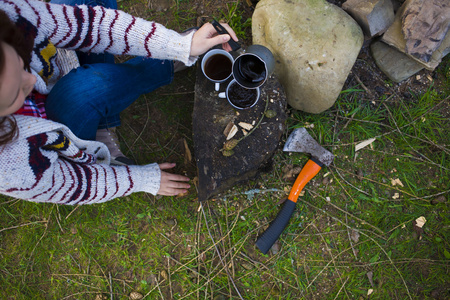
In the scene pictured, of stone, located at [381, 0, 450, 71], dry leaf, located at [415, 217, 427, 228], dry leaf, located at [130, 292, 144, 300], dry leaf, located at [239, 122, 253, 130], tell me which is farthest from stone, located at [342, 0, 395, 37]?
dry leaf, located at [130, 292, 144, 300]

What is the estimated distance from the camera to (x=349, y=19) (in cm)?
205

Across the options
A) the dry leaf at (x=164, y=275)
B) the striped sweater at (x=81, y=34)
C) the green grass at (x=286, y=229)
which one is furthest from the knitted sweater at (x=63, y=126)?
the dry leaf at (x=164, y=275)

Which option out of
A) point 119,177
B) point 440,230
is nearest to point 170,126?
point 119,177

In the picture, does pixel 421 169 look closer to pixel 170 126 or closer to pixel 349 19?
pixel 349 19

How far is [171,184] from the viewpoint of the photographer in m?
2.14

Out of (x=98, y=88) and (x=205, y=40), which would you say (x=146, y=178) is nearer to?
(x=98, y=88)

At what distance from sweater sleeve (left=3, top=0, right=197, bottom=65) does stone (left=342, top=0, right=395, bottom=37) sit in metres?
1.35

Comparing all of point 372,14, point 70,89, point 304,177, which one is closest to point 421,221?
point 304,177

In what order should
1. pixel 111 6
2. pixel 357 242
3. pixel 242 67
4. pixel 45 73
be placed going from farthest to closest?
pixel 357 242, pixel 111 6, pixel 242 67, pixel 45 73

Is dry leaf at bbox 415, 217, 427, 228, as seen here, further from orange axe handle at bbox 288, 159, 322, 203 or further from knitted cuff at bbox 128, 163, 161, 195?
knitted cuff at bbox 128, 163, 161, 195

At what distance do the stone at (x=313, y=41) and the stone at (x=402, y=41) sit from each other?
0.30 meters

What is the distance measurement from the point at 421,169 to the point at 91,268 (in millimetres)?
3034

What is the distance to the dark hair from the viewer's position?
1143 millimetres

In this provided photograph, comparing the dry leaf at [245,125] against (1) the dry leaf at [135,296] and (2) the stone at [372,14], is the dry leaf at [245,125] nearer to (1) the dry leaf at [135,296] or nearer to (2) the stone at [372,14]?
(2) the stone at [372,14]
